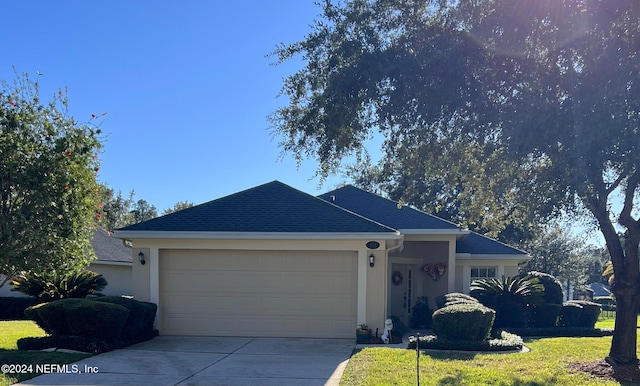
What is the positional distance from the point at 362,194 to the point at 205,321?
8.28 metres

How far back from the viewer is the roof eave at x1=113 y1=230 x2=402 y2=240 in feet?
39.4

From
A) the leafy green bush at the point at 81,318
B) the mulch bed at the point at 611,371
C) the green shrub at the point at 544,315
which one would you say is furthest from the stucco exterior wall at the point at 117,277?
the mulch bed at the point at 611,371

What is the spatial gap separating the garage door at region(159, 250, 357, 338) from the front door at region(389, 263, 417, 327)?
4.64 meters

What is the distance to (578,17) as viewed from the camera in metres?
7.77

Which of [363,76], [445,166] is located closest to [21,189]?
[363,76]

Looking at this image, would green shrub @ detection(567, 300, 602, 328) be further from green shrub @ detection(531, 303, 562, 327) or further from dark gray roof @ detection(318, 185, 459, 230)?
dark gray roof @ detection(318, 185, 459, 230)

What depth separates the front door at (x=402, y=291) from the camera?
55.8 ft

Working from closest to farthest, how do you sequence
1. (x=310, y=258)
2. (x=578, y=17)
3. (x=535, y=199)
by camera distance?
(x=578, y=17), (x=535, y=199), (x=310, y=258)

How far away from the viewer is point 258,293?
12.5 meters

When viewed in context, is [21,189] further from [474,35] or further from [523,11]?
[523,11]

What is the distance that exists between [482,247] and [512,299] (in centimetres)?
367

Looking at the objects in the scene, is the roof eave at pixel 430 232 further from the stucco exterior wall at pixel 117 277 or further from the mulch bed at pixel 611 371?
the stucco exterior wall at pixel 117 277

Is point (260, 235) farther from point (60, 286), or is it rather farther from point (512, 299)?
point (512, 299)

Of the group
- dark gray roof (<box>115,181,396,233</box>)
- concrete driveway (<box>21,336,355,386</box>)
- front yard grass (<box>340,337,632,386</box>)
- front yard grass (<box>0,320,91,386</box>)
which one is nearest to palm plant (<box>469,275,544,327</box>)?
front yard grass (<box>340,337,632,386</box>)
